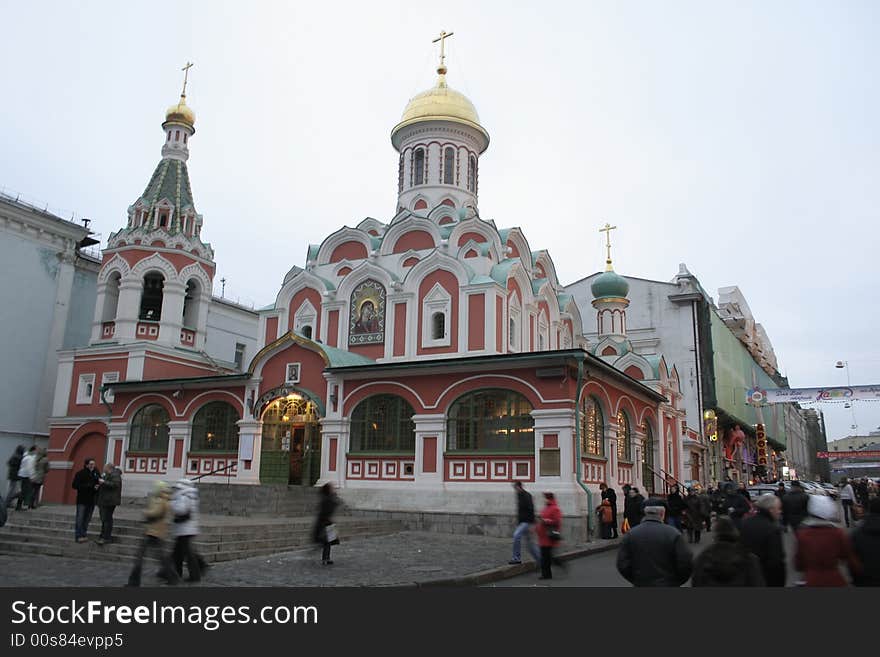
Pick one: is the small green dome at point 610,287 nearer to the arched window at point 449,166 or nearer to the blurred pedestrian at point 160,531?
the arched window at point 449,166

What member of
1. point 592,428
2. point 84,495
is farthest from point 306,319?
point 84,495

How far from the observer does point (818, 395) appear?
130 ft

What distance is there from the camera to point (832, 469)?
107 meters

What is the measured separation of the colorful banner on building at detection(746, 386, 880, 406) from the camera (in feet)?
128

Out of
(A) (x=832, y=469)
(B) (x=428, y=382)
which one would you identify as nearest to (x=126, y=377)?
(B) (x=428, y=382)

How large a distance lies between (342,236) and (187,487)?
16.8 m

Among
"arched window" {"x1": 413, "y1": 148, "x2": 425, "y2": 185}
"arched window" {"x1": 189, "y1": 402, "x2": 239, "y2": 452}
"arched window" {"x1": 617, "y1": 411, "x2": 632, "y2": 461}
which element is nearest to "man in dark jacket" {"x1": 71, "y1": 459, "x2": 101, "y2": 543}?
"arched window" {"x1": 189, "y1": 402, "x2": 239, "y2": 452}

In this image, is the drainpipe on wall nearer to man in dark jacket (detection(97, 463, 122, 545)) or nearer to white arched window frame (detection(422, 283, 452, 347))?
white arched window frame (detection(422, 283, 452, 347))

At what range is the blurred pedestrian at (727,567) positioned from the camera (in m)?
4.98

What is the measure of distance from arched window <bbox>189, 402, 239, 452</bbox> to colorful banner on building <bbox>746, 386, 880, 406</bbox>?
97.0 feet

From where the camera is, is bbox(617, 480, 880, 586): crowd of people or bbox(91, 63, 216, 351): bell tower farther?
bbox(91, 63, 216, 351): bell tower

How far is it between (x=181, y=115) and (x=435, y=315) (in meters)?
13.8

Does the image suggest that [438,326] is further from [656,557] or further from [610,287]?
[656,557]

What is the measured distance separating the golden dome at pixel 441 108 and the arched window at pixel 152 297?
1024 centimetres
